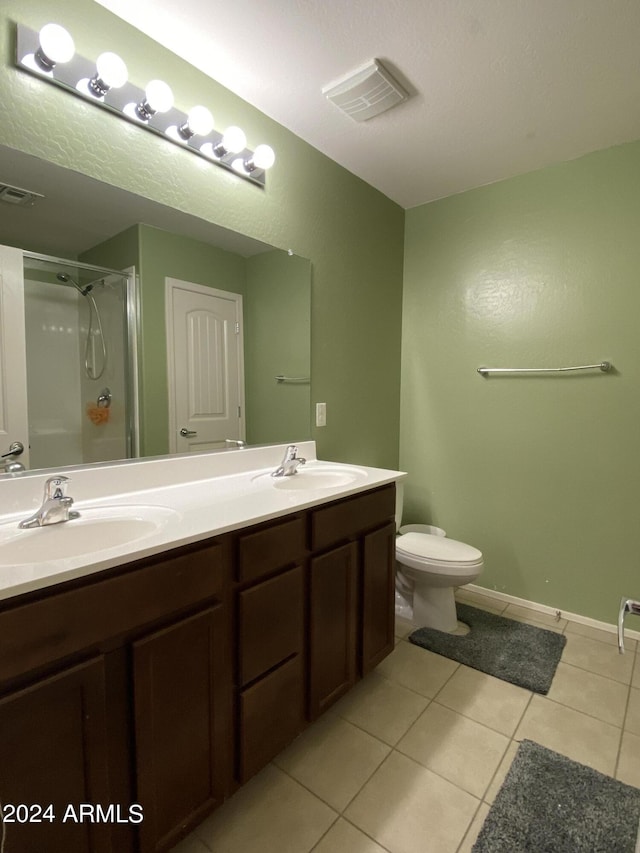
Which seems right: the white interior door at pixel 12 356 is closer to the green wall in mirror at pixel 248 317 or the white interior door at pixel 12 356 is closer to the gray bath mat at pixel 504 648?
the green wall in mirror at pixel 248 317

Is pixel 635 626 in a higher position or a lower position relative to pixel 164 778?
lower

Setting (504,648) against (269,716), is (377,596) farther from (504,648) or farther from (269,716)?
(504,648)

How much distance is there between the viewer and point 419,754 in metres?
1.38

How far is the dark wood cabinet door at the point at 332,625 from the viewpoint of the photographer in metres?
1.36

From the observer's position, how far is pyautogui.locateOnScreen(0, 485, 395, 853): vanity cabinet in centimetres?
76

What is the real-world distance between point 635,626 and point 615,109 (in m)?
2.32

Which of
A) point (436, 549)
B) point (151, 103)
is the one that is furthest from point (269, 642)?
point (151, 103)

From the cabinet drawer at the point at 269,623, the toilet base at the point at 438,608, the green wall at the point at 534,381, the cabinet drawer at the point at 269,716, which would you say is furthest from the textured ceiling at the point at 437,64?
the toilet base at the point at 438,608

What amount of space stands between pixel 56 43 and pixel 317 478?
62.8 inches

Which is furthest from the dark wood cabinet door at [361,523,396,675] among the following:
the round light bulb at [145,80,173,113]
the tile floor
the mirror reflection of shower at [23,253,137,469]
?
the round light bulb at [145,80,173,113]

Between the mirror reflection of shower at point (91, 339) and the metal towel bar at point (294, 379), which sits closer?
the mirror reflection of shower at point (91, 339)

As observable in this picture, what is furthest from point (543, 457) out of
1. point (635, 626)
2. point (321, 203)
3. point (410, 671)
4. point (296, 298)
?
point (321, 203)

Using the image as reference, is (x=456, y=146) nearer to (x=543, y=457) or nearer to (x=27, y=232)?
(x=543, y=457)

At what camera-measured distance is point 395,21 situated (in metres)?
1.33
